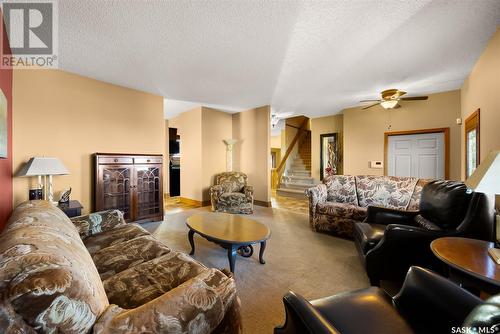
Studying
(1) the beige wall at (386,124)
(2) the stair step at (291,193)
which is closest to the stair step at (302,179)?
(2) the stair step at (291,193)

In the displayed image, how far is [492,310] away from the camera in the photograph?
58 centimetres

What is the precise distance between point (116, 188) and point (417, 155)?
631 centimetres

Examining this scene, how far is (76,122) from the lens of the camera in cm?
332

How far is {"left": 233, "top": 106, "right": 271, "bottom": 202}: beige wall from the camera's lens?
5308 mm

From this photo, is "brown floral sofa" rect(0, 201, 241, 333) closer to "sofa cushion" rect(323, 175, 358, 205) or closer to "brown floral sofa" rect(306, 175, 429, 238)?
"brown floral sofa" rect(306, 175, 429, 238)

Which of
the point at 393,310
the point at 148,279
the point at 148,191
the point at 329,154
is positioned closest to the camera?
the point at 393,310

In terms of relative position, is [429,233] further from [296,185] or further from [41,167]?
[296,185]

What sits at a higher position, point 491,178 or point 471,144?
point 471,144

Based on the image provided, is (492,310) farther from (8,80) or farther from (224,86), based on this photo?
(8,80)

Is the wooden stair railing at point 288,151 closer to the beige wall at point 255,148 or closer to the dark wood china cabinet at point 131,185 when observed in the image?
the beige wall at point 255,148

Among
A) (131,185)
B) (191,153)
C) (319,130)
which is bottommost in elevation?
(131,185)

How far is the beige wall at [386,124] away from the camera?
4250mm

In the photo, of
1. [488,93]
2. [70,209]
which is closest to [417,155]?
[488,93]

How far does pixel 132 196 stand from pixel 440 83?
602cm
